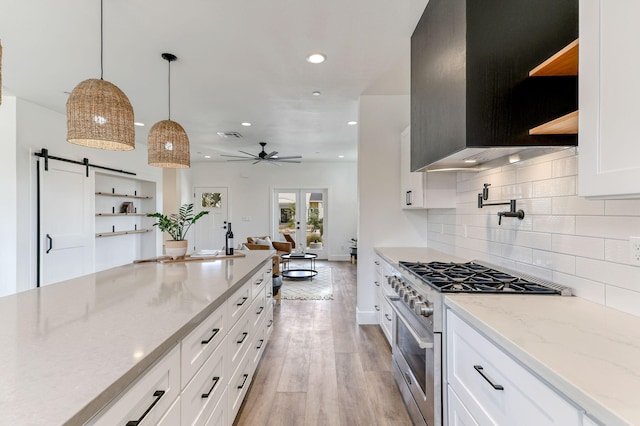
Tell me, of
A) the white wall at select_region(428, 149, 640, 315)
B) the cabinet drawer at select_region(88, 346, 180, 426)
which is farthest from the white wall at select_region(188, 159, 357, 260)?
the cabinet drawer at select_region(88, 346, 180, 426)

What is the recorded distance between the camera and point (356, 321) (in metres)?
3.59

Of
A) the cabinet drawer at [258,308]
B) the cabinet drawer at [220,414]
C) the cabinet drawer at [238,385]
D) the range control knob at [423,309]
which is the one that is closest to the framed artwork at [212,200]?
the cabinet drawer at [258,308]

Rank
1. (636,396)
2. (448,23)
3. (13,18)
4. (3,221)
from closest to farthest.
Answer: (636,396)
(448,23)
(13,18)
(3,221)

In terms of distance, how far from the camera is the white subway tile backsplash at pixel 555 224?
1.47 m

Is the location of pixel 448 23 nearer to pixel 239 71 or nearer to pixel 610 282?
pixel 610 282

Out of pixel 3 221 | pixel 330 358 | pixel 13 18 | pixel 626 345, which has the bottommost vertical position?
pixel 330 358

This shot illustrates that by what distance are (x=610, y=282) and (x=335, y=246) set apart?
23.2 feet

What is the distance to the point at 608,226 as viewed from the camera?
4.16ft

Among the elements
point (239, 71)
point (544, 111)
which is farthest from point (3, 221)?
point (544, 111)

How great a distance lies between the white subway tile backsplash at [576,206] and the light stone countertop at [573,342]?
40 centimetres

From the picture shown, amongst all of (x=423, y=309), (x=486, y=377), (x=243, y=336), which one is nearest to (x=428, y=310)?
(x=423, y=309)

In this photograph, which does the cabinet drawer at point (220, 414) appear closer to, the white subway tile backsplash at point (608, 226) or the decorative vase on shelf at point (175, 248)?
the decorative vase on shelf at point (175, 248)

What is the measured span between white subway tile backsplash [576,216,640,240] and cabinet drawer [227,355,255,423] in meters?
1.92

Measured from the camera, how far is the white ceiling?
2119mm
